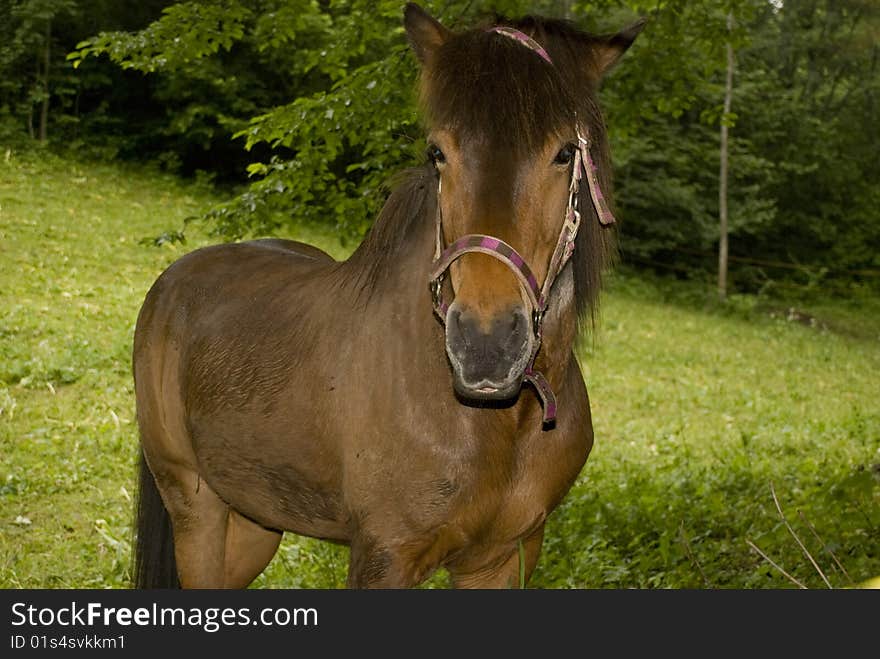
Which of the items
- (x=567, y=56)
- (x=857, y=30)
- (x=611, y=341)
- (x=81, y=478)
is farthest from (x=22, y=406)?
(x=857, y=30)

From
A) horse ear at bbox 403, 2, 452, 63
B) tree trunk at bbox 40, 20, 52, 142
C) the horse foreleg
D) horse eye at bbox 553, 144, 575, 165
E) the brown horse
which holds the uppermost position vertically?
horse ear at bbox 403, 2, 452, 63

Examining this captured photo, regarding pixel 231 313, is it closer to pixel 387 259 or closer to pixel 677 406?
pixel 387 259

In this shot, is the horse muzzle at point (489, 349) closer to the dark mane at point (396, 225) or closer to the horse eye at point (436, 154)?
the horse eye at point (436, 154)

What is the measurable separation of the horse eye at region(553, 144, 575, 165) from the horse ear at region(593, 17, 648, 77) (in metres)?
0.39

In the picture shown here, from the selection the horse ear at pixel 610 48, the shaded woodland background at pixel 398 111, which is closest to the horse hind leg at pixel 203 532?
the shaded woodland background at pixel 398 111

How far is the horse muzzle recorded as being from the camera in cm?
204

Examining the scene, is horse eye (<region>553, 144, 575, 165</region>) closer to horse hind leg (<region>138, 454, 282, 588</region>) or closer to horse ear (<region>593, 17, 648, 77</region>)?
horse ear (<region>593, 17, 648, 77</region>)

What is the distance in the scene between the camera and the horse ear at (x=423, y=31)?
8.31 ft

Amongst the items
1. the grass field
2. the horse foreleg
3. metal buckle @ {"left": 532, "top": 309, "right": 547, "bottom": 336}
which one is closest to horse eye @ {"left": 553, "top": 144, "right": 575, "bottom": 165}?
metal buckle @ {"left": 532, "top": 309, "right": 547, "bottom": 336}

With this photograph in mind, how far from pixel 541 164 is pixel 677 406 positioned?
9.20 m

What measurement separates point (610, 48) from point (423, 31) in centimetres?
51

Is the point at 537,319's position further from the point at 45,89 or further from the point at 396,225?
the point at 45,89

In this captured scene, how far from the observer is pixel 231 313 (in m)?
3.18

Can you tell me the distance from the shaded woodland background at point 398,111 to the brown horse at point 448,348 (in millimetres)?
450
